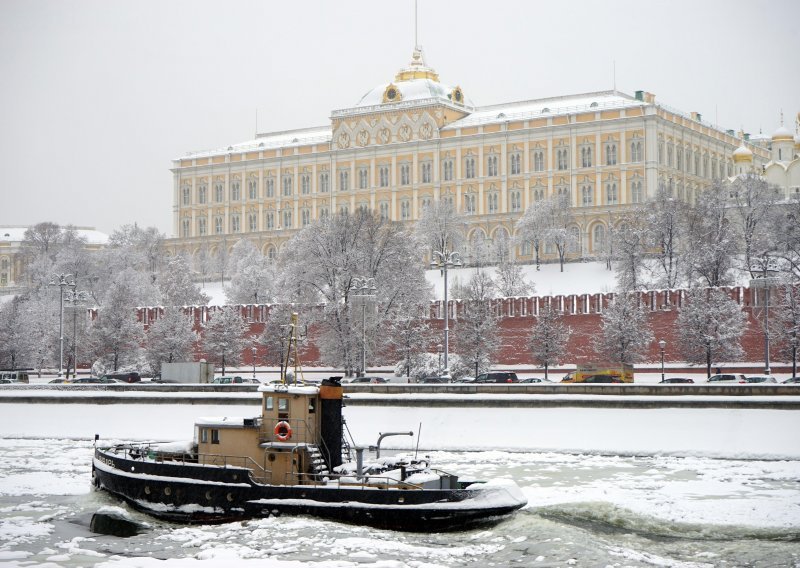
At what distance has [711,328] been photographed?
60625 millimetres

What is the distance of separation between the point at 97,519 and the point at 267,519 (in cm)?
362

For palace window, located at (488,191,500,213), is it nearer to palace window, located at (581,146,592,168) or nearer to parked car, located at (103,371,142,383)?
palace window, located at (581,146,592,168)

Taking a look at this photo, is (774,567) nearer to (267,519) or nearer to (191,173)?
(267,519)

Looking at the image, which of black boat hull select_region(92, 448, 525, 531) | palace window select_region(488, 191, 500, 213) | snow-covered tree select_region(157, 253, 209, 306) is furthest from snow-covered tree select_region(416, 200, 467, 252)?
black boat hull select_region(92, 448, 525, 531)

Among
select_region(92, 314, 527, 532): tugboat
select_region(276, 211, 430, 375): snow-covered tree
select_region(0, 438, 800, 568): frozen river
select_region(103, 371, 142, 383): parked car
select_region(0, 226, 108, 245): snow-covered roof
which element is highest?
select_region(0, 226, 108, 245): snow-covered roof

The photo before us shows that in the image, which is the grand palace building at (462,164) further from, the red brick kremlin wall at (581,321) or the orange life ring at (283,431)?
the orange life ring at (283,431)

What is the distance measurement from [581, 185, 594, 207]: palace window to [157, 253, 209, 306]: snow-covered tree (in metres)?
32.8

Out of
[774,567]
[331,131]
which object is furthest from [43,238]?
[774,567]

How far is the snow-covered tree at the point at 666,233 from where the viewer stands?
82.9 metres

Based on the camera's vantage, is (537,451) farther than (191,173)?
No

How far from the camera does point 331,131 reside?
131250mm

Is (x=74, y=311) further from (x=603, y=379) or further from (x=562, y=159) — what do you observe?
(x=562, y=159)

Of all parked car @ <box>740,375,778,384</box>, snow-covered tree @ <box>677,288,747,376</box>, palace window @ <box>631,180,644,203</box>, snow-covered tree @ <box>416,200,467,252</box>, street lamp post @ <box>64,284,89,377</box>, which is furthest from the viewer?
palace window @ <box>631,180,644,203</box>

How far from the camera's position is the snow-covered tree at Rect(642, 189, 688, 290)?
82938 millimetres
